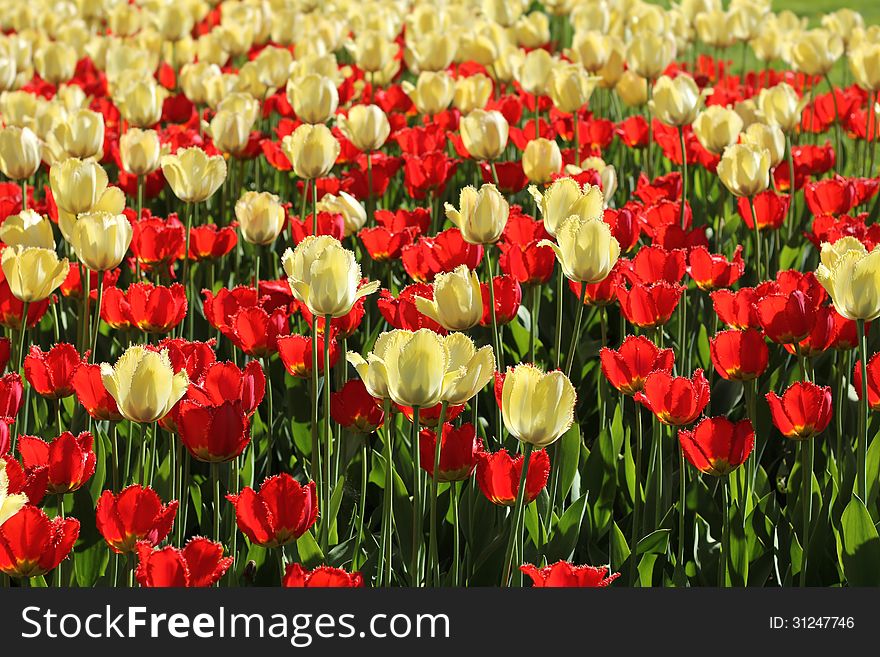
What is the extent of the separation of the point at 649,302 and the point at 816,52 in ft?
8.99

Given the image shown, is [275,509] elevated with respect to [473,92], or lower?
lower

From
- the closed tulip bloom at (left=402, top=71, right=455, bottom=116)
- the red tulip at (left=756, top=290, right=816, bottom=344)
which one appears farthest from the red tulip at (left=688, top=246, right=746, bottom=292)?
the closed tulip bloom at (left=402, top=71, right=455, bottom=116)

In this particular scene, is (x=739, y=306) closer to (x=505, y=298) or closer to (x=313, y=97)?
(x=505, y=298)

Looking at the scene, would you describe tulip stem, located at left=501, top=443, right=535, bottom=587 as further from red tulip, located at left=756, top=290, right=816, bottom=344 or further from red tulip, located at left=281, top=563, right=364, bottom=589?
red tulip, located at left=756, top=290, right=816, bottom=344

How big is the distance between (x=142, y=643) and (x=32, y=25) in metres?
6.17

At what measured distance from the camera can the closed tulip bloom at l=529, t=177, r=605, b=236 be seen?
8.35 feet

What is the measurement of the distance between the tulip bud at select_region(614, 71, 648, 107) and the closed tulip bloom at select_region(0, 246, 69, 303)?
9.22ft

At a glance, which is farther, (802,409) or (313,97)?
(313,97)

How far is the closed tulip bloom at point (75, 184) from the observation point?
2.91 meters

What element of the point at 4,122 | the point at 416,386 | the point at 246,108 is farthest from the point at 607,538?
the point at 4,122

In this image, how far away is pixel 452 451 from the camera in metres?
2.09

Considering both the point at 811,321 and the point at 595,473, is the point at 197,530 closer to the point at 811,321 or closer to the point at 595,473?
the point at 595,473

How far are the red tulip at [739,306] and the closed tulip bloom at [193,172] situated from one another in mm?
1342

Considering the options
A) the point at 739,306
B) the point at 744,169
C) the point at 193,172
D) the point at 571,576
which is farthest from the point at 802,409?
the point at 193,172
